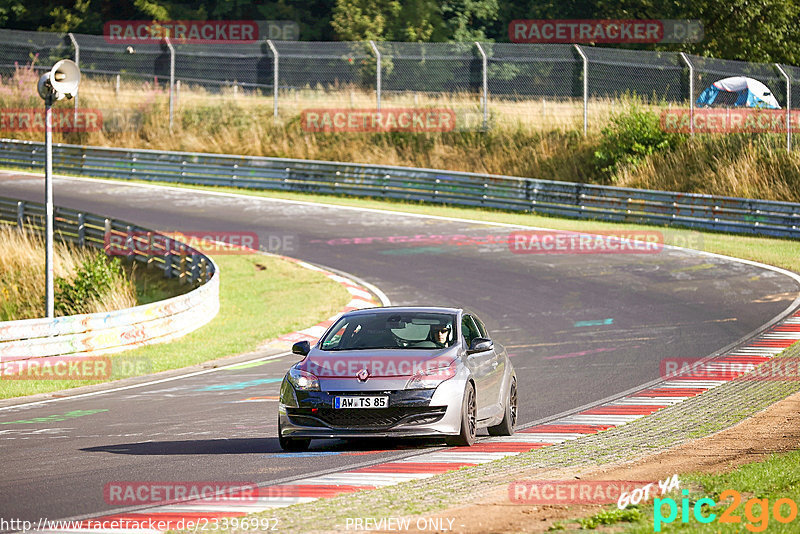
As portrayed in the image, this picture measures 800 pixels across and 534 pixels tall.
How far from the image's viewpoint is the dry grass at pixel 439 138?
110 feet

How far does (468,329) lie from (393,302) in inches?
391

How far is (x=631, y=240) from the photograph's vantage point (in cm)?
2798

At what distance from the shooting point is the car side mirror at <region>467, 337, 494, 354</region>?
10.5m

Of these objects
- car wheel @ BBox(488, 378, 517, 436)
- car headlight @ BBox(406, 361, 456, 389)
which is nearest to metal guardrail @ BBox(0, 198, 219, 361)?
car wheel @ BBox(488, 378, 517, 436)

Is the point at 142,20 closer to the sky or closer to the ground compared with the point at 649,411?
closer to the sky

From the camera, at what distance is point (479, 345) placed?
10.6 m

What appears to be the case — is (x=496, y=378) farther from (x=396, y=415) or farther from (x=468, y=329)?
(x=396, y=415)

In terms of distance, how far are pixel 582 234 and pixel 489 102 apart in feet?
36.7

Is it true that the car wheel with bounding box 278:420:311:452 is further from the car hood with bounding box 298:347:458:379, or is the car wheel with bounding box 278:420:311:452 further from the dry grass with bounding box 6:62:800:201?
the dry grass with bounding box 6:62:800:201

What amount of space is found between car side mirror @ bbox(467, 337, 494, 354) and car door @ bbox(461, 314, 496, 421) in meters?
0.06

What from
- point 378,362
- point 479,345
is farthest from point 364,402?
point 479,345

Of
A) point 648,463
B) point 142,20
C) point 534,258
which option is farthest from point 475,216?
point 142,20

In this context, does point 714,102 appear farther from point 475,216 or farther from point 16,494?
point 16,494

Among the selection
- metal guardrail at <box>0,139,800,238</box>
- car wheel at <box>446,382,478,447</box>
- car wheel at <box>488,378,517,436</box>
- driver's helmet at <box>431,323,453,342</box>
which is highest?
driver's helmet at <box>431,323,453,342</box>
